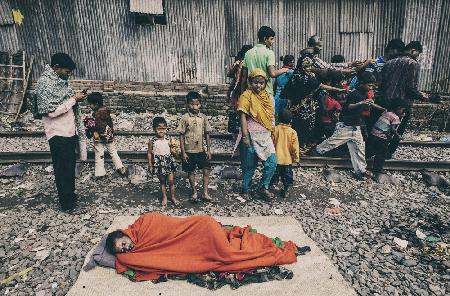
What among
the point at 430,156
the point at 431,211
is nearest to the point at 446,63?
the point at 430,156

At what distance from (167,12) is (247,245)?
26.1ft

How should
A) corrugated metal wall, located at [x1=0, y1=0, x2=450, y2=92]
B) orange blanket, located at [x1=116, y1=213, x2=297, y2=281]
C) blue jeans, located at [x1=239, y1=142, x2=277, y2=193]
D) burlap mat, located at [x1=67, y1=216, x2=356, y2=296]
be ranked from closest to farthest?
burlap mat, located at [x1=67, y1=216, x2=356, y2=296] → orange blanket, located at [x1=116, y1=213, x2=297, y2=281] → blue jeans, located at [x1=239, y1=142, x2=277, y2=193] → corrugated metal wall, located at [x1=0, y1=0, x2=450, y2=92]

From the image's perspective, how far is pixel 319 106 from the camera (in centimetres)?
714

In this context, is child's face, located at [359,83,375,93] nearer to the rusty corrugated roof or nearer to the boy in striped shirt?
the boy in striped shirt

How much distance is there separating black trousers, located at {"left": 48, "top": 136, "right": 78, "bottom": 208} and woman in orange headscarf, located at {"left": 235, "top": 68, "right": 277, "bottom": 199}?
8.52ft

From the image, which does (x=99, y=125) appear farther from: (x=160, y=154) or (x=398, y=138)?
(x=398, y=138)

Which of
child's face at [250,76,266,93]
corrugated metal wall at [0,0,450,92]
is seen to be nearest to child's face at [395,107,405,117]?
child's face at [250,76,266,93]

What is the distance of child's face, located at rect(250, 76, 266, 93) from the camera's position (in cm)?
532

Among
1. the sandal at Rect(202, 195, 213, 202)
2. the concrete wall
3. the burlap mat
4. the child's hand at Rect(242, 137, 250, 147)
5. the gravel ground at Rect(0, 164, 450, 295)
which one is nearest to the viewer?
the burlap mat

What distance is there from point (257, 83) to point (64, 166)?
10.2 feet

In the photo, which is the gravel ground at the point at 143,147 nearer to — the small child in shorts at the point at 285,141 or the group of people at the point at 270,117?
the group of people at the point at 270,117

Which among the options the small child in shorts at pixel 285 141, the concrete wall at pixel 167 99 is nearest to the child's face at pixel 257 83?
the small child in shorts at pixel 285 141

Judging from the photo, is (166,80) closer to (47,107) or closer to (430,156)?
(47,107)

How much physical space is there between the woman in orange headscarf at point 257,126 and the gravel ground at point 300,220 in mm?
623
